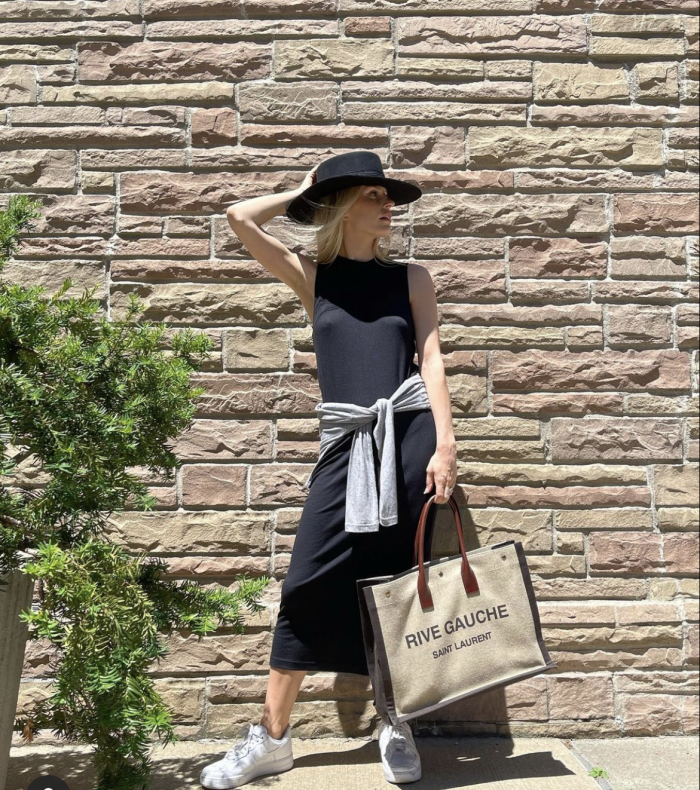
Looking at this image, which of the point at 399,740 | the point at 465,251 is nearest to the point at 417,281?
the point at 465,251

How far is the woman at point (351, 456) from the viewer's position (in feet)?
9.00

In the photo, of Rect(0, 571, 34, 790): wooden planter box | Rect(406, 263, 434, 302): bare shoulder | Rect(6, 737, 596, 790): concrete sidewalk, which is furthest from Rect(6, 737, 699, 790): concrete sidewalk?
Rect(406, 263, 434, 302): bare shoulder

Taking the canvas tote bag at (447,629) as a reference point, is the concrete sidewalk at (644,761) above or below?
below

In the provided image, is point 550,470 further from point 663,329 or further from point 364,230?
point 364,230

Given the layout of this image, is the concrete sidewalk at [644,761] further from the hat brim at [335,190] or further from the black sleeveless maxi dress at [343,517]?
the hat brim at [335,190]

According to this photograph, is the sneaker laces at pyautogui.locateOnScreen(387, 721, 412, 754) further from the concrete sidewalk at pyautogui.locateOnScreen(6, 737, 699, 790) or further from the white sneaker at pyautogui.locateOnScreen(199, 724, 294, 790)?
the white sneaker at pyautogui.locateOnScreen(199, 724, 294, 790)

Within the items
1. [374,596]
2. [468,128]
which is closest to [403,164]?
[468,128]

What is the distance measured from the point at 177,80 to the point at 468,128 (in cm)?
121

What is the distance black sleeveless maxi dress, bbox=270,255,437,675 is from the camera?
9.12ft

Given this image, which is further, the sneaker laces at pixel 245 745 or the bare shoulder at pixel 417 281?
the bare shoulder at pixel 417 281

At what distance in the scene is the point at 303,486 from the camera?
3262 mm

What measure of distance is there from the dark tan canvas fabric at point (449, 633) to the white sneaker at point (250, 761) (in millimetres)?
488

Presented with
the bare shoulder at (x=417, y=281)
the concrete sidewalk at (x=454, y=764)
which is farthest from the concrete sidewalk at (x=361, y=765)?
the bare shoulder at (x=417, y=281)

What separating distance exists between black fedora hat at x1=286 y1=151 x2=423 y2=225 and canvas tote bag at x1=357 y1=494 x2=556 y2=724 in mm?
1111
